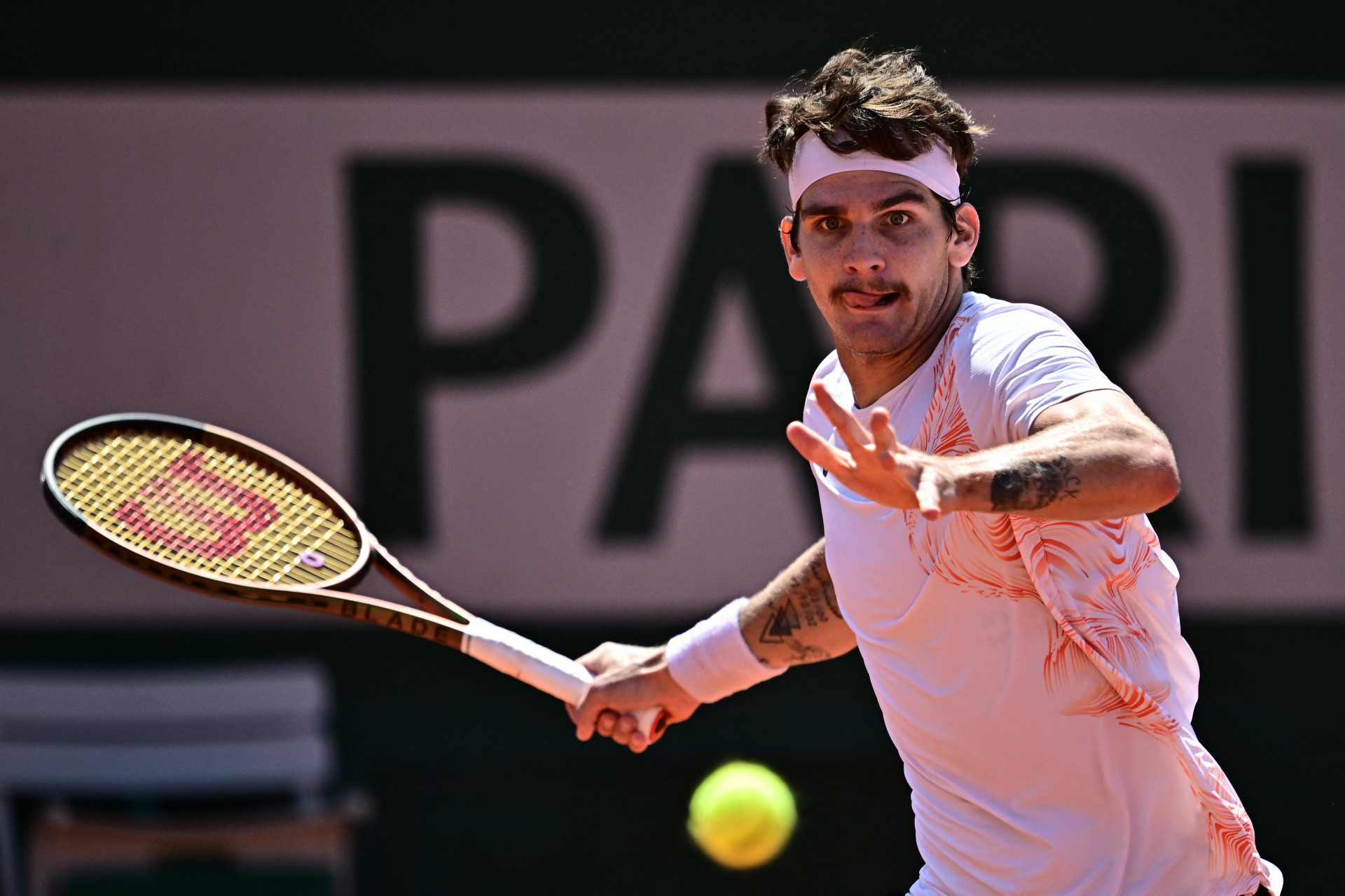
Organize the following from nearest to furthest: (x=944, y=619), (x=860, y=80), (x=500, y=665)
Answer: (x=944, y=619), (x=860, y=80), (x=500, y=665)

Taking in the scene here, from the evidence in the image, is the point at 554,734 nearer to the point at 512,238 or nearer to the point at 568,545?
the point at 568,545

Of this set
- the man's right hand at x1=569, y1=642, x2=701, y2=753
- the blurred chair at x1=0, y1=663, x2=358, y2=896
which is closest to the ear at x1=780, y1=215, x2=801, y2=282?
the man's right hand at x1=569, y1=642, x2=701, y2=753

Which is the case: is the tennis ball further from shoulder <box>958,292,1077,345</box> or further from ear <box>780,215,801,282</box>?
shoulder <box>958,292,1077,345</box>

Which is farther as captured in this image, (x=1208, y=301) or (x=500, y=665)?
(x=1208, y=301)

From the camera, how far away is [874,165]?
222cm

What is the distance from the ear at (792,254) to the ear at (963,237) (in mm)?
216

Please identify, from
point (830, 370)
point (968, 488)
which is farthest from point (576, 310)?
point (968, 488)

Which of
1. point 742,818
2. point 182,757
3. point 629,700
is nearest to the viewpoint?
point 629,700

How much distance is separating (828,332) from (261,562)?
2.58m

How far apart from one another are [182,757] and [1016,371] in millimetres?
3338

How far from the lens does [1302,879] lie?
4.85m

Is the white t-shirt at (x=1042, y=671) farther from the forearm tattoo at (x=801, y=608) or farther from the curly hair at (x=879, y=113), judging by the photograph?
the forearm tattoo at (x=801, y=608)

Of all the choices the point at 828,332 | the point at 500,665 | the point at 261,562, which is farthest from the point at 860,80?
the point at 828,332

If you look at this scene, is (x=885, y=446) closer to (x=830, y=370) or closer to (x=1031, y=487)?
(x=1031, y=487)
